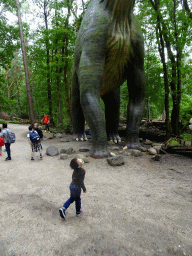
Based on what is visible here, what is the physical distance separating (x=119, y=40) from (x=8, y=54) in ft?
33.3

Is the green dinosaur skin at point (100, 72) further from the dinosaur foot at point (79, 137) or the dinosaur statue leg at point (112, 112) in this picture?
the dinosaur foot at point (79, 137)

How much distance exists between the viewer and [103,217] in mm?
2223

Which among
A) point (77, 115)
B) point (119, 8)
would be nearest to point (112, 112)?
point (77, 115)

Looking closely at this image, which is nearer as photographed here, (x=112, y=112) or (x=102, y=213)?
(x=102, y=213)

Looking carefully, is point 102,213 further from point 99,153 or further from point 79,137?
point 79,137

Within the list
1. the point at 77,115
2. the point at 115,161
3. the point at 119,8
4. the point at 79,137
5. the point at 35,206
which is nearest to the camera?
the point at 35,206

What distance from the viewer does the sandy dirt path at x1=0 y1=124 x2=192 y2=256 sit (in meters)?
1.73

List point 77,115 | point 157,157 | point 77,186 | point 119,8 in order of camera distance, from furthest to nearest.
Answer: point 77,115, point 157,157, point 119,8, point 77,186

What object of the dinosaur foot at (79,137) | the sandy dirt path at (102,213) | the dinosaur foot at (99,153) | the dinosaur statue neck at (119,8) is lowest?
the sandy dirt path at (102,213)

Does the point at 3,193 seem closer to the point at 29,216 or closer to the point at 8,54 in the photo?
the point at 29,216

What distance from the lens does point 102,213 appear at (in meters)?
2.31

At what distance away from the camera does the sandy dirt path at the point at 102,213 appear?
173 centimetres

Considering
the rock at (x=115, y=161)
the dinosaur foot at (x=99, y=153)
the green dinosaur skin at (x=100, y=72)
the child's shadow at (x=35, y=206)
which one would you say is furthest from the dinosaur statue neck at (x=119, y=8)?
the child's shadow at (x=35, y=206)

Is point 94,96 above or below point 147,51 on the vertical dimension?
below
